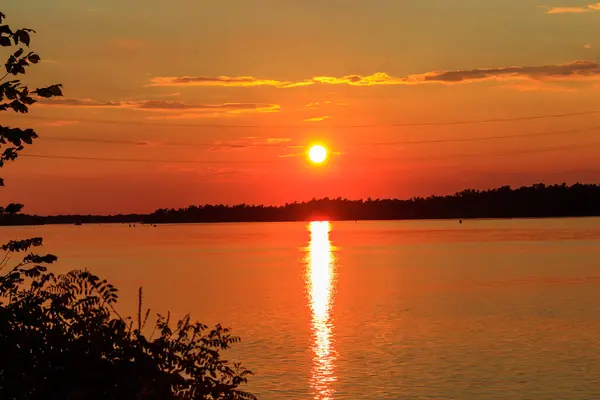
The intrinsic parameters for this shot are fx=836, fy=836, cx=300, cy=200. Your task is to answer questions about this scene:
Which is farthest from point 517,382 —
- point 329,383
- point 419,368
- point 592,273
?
point 592,273

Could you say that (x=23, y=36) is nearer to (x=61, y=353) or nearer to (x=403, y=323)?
(x=61, y=353)

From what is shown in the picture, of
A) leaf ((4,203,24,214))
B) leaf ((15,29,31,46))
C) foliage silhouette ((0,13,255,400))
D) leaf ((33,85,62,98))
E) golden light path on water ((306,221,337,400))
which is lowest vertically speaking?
golden light path on water ((306,221,337,400))

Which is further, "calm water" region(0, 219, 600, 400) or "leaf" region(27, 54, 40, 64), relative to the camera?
"calm water" region(0, 219, 600, 400)

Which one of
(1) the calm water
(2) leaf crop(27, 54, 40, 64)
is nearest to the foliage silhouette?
(2) leaf crop(27, 54, 40, 64)

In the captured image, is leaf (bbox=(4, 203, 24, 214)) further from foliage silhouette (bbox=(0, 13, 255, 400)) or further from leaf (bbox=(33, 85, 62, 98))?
leaf (bbox=(33, 85, 62, 98))

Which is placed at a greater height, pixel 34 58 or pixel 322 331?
pixel 34 58

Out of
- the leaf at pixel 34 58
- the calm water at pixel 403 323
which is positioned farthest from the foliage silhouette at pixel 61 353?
the calm water at pixel 403 323

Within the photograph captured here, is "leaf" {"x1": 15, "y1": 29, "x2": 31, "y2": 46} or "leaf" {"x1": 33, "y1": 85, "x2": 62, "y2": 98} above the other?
"leaf" {"x1": 15, "y1": 29, "x2": 31, "y2": 46}

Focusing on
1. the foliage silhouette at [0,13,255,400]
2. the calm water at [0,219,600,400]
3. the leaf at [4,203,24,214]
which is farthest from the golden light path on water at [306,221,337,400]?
the leaf at [4,203,24,214]

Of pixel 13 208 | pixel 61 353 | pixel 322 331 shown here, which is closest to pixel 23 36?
pixel 13 208

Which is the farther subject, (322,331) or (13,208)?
(322,331)

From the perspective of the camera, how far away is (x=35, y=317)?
11.9 m

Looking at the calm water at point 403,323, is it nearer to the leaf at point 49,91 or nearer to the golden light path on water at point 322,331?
the golden light path on water at point 322,331

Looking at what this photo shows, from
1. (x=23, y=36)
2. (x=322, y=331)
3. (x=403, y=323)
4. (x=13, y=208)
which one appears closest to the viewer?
(x=23, y=36)
